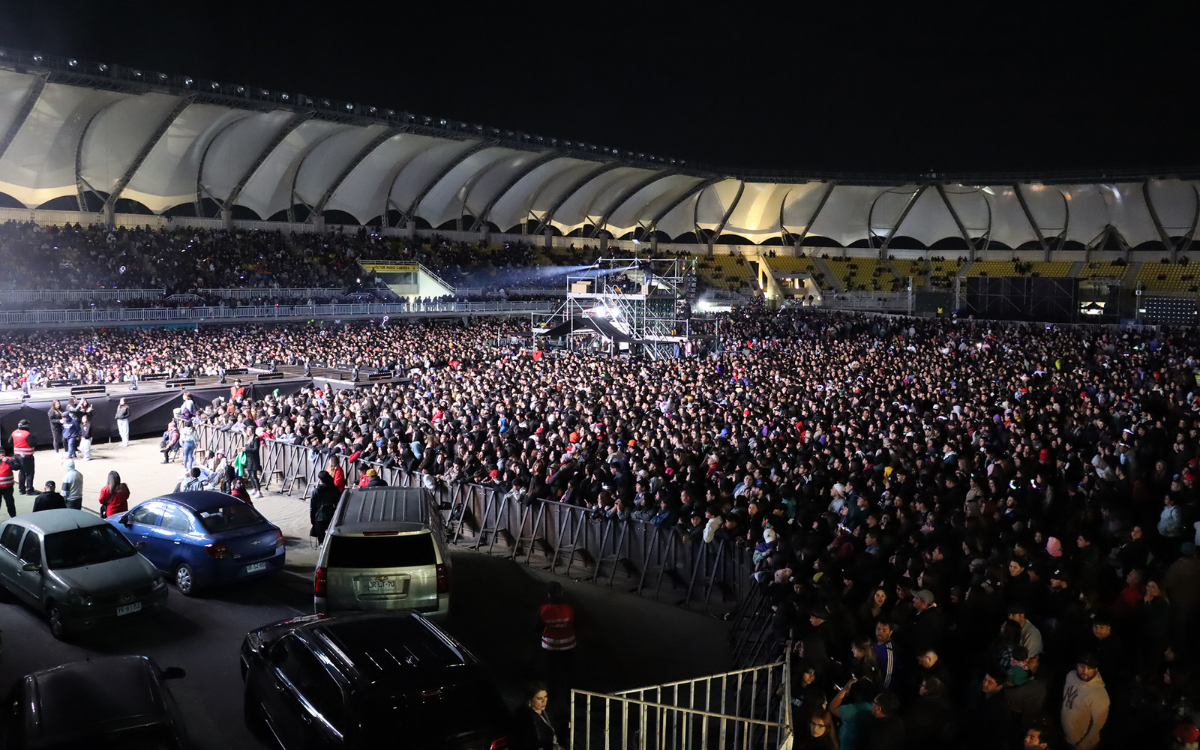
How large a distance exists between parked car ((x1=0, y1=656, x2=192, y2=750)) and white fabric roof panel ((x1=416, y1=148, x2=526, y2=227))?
4919 cm

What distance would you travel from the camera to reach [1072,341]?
24.7 metres

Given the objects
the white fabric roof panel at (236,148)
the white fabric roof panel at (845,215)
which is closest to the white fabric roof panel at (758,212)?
the white fabric roof panel at (845,215)

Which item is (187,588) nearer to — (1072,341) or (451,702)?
(451,702)

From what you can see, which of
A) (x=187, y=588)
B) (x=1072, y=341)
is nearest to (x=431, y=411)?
(x=187, y=588)

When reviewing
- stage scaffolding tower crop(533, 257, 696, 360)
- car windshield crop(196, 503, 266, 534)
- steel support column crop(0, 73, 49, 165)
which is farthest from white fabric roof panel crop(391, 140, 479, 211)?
car windshield crop(196, 503, 266, 534)

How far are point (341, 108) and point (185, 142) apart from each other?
832 cm

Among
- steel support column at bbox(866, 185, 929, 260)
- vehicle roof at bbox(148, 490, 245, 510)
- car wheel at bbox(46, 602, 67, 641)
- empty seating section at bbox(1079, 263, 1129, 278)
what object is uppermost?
steel support column at bbox(866, 185, 929, 260)

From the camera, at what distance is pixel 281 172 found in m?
48.4

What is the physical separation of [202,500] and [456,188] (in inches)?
1912

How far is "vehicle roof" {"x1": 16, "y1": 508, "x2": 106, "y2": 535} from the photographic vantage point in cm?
934

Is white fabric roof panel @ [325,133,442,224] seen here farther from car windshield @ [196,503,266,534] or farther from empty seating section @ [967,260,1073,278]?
car windshield @ [196,503,266,534]

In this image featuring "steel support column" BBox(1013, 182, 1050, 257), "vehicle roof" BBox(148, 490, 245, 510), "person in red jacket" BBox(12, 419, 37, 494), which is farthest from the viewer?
"steel support column" BBox(1013, 182, 1050, 257)

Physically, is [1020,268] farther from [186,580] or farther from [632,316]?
[186,580]

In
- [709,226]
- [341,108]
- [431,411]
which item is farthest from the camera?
[709,226]
